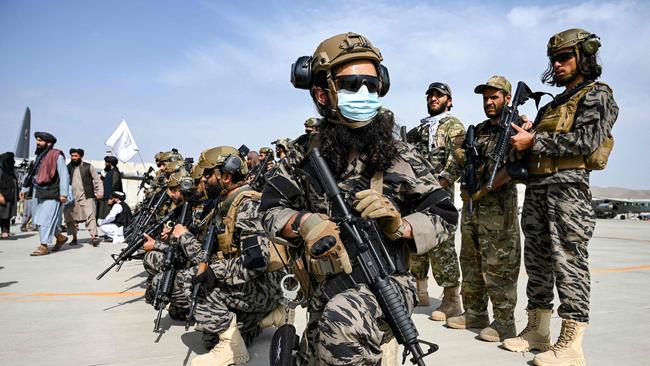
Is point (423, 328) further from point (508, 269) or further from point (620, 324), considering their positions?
point (620, 324)

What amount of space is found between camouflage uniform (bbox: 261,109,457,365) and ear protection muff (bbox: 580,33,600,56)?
5.87 feet

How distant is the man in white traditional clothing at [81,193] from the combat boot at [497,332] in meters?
9.11

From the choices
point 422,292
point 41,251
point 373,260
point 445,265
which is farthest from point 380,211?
point 41,251

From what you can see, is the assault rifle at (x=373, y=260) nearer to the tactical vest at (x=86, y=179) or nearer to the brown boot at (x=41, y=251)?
the brown boot at (x=41, y=251)

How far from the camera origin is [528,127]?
361 centimetres

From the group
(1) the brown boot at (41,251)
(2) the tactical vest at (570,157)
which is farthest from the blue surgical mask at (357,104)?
(1) the brown boot at (41,251)

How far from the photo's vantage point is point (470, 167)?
12.9 ft

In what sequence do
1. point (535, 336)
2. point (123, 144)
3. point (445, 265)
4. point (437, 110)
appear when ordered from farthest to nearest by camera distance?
1. point (123, 144)
2. point (437, 110)
3. point (445, 265)
4. point (535, 336)

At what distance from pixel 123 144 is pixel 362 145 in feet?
52.5

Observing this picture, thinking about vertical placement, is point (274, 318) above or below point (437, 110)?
below

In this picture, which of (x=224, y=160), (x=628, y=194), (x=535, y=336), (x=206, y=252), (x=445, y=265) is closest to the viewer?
(x=535, y=336)

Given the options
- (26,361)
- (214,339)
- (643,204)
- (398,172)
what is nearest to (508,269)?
(398,172)

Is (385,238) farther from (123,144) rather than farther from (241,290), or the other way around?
(123,144)

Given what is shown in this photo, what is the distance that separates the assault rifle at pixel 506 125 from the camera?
3504mm
